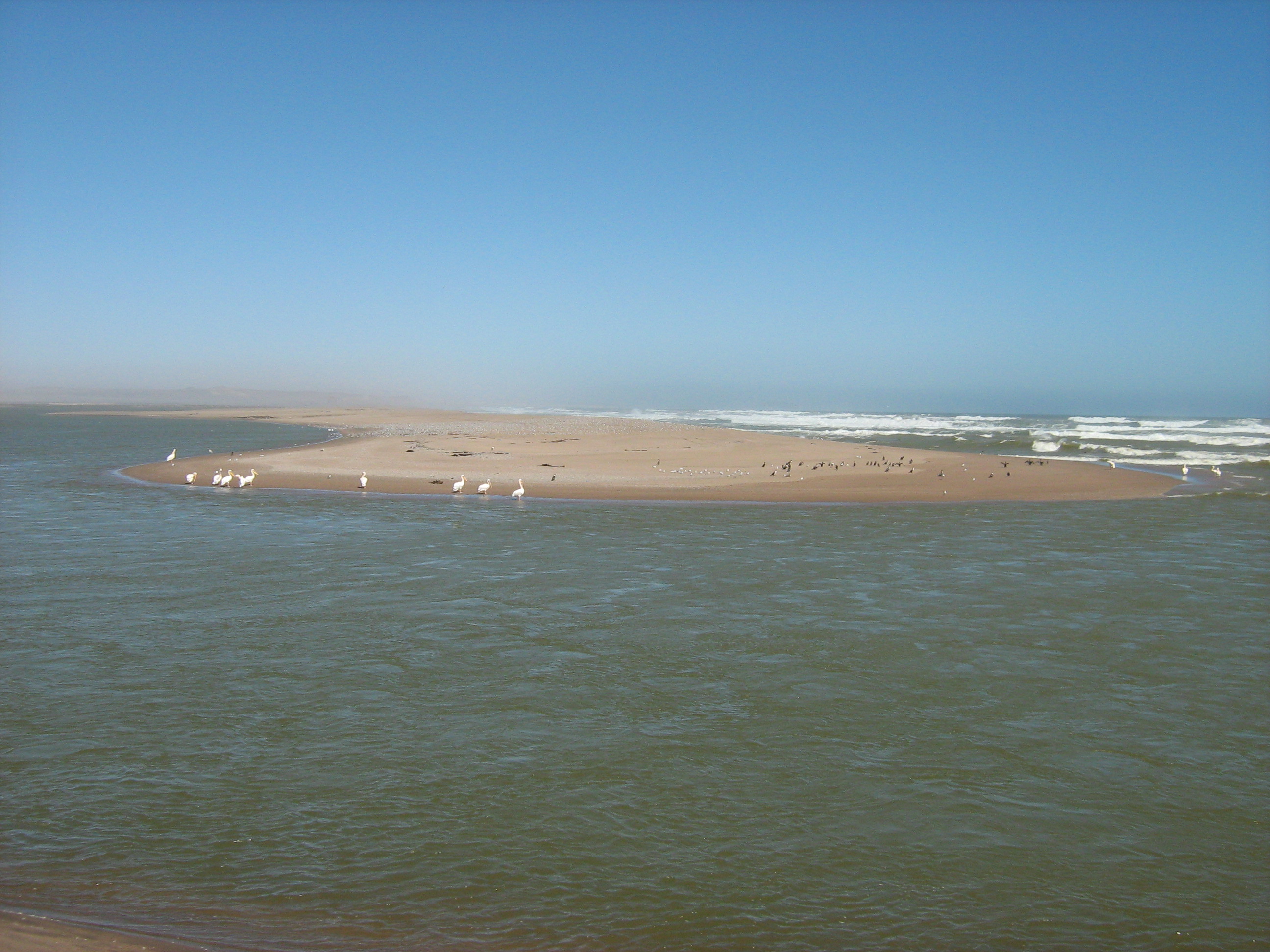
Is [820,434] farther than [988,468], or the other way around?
[820,434]

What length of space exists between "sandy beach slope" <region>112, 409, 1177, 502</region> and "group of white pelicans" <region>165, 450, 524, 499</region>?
20 cm

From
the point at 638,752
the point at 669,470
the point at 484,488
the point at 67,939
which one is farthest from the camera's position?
the point at 669,470

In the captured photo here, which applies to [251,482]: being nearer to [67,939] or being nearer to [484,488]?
[484,488]

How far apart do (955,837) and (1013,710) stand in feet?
8.29

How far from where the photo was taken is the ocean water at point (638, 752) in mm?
5062

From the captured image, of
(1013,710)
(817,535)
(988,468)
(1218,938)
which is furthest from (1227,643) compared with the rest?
(988,468)

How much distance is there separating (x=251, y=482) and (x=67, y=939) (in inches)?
866

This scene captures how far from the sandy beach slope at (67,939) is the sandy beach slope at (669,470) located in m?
18.2

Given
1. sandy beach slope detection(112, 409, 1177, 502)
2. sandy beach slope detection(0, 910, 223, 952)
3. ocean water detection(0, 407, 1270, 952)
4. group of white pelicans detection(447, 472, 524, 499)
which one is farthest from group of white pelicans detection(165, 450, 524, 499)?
sandy beach slope detection(0, 910, 223, 952)

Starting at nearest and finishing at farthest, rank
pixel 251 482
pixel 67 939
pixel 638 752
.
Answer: pixel 67 939 → pixel 638 752 → pixel 251 482

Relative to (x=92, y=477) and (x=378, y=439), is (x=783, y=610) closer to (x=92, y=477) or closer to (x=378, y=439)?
(x=92, y=477)

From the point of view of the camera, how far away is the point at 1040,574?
13.6 metres

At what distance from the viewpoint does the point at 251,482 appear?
2495 centimetres

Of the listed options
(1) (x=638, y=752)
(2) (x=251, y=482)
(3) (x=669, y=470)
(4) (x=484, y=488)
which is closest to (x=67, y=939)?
(1) (x=638, y=752)
